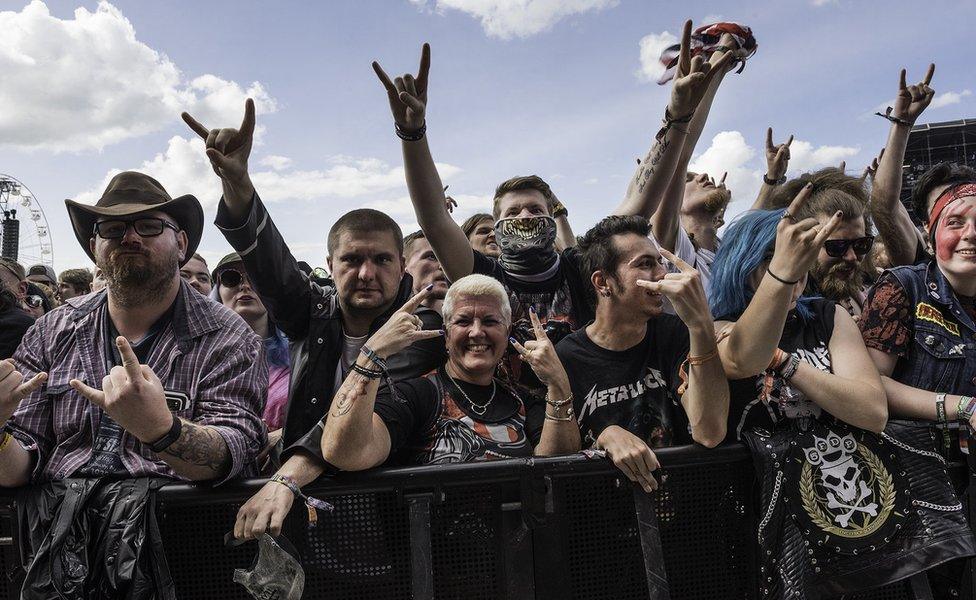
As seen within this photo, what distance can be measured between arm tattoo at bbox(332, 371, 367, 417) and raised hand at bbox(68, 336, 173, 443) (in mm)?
508

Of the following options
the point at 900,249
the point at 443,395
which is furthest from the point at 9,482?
the point at 900,249

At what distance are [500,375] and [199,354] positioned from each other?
1.18m

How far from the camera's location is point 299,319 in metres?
2.88

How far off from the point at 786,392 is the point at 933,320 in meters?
0.84

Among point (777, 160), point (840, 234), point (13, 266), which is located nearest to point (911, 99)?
point (777, 160)

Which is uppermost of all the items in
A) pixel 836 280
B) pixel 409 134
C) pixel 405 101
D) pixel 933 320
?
pixel 405 101

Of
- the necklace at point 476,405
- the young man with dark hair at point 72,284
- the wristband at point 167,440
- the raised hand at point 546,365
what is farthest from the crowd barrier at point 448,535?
the young man with dark hair at point 72,284

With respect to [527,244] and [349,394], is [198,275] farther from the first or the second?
[349,394]

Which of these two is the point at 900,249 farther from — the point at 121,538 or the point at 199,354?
the point at 121,538

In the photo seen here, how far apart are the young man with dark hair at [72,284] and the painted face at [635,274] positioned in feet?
20.7

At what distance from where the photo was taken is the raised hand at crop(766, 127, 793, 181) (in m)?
4.50

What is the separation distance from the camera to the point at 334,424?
6.58ft

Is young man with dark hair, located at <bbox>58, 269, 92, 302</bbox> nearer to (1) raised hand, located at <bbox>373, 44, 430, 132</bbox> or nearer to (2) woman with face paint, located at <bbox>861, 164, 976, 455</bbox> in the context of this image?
(1) raised hand, located at <bbox>373, 44, 430, 132</bbox>

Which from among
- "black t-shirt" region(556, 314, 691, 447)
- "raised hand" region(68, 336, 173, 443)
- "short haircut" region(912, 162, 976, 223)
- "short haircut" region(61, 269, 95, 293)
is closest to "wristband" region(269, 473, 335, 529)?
"raised hand" region(68, 336, 173, 443)
